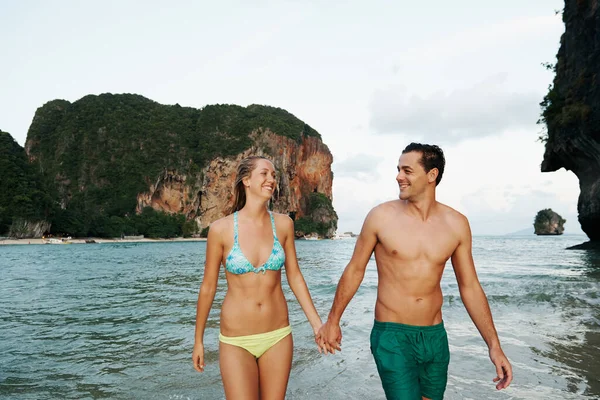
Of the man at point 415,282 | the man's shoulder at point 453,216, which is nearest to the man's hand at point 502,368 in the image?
the man at point 415,282

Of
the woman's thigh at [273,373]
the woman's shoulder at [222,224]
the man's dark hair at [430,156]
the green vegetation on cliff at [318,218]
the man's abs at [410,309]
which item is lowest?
the woman's thigh at [273,373]

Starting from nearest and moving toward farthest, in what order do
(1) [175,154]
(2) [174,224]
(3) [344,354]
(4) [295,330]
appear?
1. (3) [344,354]
2. (4) [295,330]
3. (2) [174,224]
4. (1) [175,154]

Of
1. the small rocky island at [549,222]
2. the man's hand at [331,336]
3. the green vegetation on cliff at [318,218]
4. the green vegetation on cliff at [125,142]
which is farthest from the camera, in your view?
the green vegetation on cliff at [318,218]

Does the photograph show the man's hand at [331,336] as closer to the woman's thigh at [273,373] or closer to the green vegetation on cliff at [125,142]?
the woman's thigh at [273,373]

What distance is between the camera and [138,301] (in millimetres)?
12281

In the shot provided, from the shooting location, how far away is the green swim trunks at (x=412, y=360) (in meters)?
2.73

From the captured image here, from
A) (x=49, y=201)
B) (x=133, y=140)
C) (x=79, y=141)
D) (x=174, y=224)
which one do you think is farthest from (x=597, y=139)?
(x=79, y=141)

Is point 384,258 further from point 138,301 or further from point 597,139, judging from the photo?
point 597,139

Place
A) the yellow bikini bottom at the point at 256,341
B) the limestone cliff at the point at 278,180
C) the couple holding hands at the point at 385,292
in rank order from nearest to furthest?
the couple holding hands at the point at 385,292 < the yellow bikini bottom at the point at 256,341 < the limestone cliff at the point at 278,180

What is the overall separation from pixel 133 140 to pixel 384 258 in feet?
461

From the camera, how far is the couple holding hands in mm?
2824

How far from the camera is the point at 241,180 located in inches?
130

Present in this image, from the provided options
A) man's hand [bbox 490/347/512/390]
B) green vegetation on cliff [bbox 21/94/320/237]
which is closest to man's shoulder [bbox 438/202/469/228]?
man's hand [bbox 490/347/512/390]

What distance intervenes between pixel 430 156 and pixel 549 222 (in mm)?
141195
